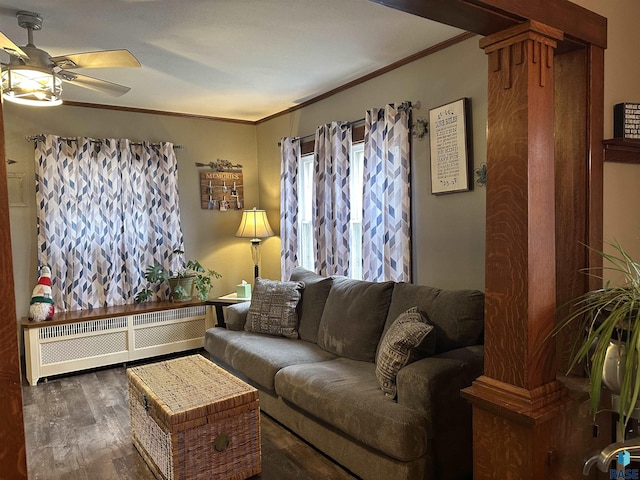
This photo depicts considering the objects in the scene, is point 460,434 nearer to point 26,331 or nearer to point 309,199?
point 309,199

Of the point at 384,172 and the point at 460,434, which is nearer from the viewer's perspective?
the point at 460,434

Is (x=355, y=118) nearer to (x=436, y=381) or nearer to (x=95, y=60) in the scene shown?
(x=95, y=60)

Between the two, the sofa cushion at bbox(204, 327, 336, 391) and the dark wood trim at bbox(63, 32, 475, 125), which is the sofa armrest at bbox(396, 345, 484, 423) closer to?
the sofa cushion at bbox(204, 327, 336, 391)

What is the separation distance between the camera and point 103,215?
4.54 meters

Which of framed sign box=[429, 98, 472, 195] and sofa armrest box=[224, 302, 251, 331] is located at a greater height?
framed sign box=[429, 98, 472, 195]

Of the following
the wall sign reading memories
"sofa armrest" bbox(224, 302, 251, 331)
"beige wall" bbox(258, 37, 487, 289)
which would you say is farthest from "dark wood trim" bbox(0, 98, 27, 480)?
the wall sign reading memories

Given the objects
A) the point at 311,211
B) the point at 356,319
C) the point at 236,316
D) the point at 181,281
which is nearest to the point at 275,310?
the point at 236,316

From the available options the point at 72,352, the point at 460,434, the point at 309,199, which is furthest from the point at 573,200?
the point at 72,352

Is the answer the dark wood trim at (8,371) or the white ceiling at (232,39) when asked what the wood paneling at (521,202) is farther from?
the dark wood trim at (8,371)

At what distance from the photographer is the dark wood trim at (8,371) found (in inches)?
35.9

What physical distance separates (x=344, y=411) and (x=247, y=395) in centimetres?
53

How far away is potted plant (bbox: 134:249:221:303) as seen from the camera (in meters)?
4.65

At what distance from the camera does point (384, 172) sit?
11.7 ft

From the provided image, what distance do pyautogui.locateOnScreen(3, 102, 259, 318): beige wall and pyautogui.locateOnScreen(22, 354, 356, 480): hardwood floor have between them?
115 cm
